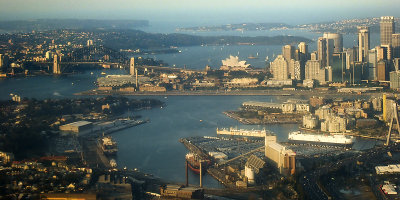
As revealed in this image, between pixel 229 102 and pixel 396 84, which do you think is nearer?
pixel 229 102

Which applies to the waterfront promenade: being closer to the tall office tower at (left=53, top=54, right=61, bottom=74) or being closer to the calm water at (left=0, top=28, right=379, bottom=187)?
the calm water at (left=0, top=28, right=379, bottom=187)

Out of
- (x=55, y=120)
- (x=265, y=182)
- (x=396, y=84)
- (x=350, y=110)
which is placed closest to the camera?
(x=265, y=182)

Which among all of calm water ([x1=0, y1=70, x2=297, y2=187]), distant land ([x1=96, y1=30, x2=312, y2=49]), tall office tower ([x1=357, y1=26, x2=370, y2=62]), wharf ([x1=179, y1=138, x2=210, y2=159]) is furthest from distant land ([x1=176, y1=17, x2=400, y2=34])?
wharf ([x1=179, y1=138, x2=210, y2=159])

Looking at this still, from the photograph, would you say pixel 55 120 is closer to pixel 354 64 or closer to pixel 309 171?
pixel 309 171

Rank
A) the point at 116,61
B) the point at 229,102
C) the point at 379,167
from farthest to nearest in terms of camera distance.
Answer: the point at 116,61, the point at 229,102, the point at 379,167

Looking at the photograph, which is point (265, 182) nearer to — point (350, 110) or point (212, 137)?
point (212, 137)

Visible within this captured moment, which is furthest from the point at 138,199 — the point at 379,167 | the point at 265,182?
the point at 379,167

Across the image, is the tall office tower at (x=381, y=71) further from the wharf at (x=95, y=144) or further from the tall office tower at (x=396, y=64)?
the wharf at (x=95, y=144)
